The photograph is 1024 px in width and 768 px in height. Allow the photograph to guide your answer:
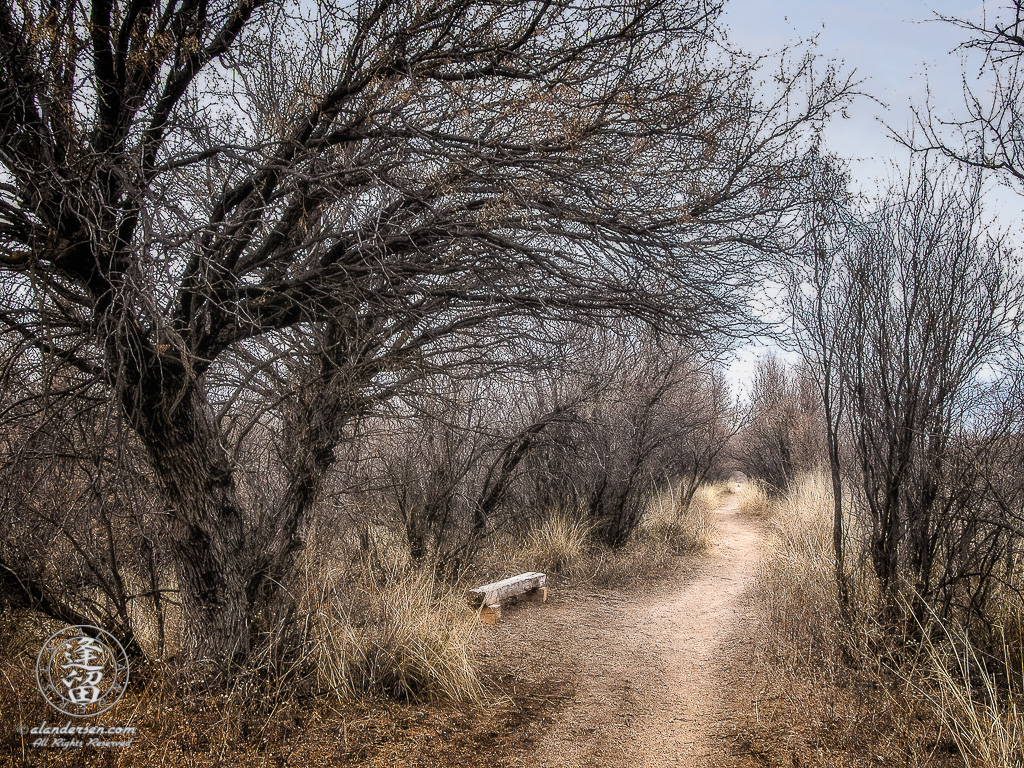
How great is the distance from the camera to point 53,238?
3.57 meters

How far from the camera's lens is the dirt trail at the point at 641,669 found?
4.42 m

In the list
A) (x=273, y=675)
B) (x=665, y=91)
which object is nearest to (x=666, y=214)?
(x=665, y=91)

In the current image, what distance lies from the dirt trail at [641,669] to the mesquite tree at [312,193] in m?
2.63

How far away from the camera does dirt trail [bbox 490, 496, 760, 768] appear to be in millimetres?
4418

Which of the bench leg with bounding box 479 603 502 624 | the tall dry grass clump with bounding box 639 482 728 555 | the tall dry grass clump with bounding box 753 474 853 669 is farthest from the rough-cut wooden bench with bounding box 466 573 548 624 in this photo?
the tall dry grass clump with bounding box 639 482 728 555

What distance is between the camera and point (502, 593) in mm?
7562

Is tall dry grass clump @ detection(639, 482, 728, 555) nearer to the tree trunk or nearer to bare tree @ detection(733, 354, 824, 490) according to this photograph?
bare tree @ detection(733, 354, 824, 490)

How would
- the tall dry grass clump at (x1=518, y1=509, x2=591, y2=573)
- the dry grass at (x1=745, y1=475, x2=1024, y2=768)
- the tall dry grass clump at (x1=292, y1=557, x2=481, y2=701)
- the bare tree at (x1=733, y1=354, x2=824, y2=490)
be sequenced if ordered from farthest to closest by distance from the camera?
the bare tree at (x1=733, y1=354, x2=824, y2=490), the tall dry grass clump at (x1=518, y1=509, x2=591, y2=573), the tall dry grass clump at (x1=292, y1=557, x2=481, y2=701), the dry grass at (x1=745, y1=475, x2=1024, y2=768)

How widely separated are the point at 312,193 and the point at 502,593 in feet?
17.4

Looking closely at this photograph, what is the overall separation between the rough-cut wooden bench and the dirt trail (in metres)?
0.21

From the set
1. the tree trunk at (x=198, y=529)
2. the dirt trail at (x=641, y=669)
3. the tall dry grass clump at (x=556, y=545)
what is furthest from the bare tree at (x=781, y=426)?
the tree trunk at (x=198, y=529)

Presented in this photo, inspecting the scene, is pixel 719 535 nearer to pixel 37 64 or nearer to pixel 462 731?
pixel 462 731

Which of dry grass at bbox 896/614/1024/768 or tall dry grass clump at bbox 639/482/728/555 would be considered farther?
tall dry grass clump at bbox 639/482/728/555

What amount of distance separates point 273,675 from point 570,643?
11.1 feet
